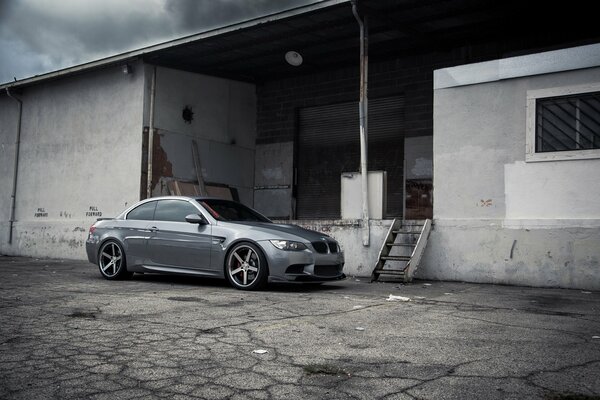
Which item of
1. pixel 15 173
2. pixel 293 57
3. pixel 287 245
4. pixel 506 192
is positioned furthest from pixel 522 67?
pixel 15 173

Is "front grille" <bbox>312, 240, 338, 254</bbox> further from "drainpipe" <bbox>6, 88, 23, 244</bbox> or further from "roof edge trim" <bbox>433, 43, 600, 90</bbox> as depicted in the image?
"drainpipe" <bbox>6, 88, 23, 244</bbox>

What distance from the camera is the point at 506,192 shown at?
33.7 feet

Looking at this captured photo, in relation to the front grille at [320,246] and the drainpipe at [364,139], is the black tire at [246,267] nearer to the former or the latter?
the front grille at [320,246]

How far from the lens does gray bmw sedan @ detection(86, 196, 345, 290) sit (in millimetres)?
8391

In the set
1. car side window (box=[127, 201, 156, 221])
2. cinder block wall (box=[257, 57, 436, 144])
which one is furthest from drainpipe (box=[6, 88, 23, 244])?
car side window (box=[127, 201, 156, 221])

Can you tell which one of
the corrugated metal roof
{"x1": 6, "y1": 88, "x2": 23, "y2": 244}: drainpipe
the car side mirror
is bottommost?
the car side mirror

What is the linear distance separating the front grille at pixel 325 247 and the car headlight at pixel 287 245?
0.29 metres

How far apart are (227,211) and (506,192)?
4.67 meters

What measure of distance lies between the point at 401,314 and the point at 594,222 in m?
4.55

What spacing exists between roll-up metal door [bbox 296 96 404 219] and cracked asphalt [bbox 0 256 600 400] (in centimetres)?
768

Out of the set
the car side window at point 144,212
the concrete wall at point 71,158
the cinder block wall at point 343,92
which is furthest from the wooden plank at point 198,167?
the car side window at point 144,212

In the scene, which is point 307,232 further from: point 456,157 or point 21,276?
point 21,276

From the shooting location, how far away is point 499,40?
13.9 m

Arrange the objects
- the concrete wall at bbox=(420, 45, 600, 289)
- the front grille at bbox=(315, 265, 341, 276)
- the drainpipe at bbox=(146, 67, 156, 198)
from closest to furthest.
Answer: the front grille at bbox=(315, 265, 341, 276)
the concrete wall at bbox=(420, 45, 600, 289)
the drainpipe at bbox=(146, 67, 156, 198)
